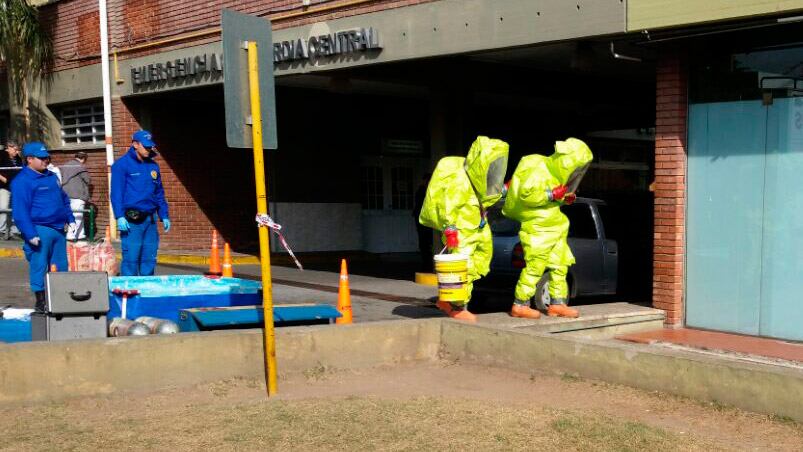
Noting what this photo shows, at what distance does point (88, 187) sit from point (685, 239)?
38.3 feet

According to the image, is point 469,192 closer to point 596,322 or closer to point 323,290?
point 596,322

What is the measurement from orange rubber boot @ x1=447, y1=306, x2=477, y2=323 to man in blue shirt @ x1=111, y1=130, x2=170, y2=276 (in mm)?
3723

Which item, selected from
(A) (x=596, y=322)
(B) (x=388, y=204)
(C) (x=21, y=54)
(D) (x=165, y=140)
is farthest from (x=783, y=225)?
(C) (x=21, y=54)

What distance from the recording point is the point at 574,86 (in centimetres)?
1636

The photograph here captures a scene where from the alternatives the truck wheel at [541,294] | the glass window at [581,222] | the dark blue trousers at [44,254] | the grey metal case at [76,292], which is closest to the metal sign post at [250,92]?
the grey metal case at [76,292]

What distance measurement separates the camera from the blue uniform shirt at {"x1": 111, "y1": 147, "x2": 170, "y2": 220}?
31.4 feet

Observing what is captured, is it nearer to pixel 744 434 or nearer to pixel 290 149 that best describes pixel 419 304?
pixel 744 434

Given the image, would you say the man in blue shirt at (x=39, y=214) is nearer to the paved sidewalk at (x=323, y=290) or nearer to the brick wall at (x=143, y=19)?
the paved sidewalk at (x=323, y=290)

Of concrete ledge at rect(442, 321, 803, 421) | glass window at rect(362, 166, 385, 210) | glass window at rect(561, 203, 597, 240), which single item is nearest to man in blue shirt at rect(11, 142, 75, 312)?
concrete ledge at rect(442, 321, 803, 421)

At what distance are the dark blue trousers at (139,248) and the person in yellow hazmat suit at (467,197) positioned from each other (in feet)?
11.4

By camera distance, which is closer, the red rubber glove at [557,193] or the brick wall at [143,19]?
the red rubber glove at [557,193]

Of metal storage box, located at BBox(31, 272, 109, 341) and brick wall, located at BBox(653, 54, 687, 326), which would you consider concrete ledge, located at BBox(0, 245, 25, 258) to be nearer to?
metal storage box, located at BBox(31, 272, 109, 341)

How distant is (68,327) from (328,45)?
702cm

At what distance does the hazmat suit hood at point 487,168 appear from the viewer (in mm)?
8125
